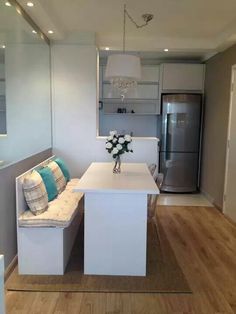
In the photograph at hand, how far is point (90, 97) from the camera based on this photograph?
4527 mm

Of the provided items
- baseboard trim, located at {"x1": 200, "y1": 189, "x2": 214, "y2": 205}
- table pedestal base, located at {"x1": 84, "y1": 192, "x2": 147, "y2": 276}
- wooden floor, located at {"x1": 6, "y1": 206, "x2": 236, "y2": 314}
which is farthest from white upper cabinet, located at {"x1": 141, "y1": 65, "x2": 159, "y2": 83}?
table pedestal base, located at {"x1": 84, "y1": 192, "x2": 147, "y2": 276}

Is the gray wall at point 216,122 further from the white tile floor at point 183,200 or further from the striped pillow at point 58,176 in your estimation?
the striped pillow at point 58,176

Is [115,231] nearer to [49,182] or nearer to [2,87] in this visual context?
[49,182]

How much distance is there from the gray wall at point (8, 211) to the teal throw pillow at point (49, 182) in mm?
241

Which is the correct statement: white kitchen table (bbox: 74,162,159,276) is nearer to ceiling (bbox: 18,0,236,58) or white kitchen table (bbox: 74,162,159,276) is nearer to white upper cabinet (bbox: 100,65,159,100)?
ceiling (bbox: 18,0,236,58)

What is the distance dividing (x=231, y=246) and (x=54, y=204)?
2.11m

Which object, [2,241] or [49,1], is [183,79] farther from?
[2,241]

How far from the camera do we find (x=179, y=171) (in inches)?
234

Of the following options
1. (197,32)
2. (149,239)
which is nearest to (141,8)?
(197,32)

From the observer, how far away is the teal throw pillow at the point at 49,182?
10.3 feet

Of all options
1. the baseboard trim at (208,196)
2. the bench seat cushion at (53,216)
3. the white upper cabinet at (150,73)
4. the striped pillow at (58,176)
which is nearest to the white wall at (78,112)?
the striped pillow at (58,176)

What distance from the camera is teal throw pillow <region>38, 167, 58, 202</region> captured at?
3.13 metres

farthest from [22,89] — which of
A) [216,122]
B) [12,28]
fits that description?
[216,122]

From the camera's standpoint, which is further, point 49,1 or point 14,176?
point 49,1
